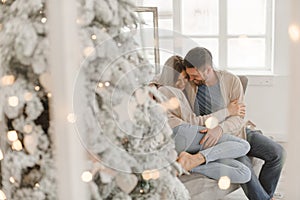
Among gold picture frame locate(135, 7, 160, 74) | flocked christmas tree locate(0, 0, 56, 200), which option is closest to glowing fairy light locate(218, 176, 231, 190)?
gold picture frame locate(135, 7, 160, 74)

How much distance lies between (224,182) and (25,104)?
55cm

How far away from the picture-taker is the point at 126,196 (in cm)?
102

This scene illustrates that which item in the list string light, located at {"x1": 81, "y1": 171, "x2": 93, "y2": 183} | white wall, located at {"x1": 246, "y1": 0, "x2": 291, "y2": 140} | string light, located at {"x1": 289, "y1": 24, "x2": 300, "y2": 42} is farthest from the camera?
string light, located at {"x1": 81, "y1": 171, "x2": 93, "y2": 183}

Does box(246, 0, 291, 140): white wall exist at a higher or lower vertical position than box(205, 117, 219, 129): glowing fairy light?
higher

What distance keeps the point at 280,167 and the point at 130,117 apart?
36cm

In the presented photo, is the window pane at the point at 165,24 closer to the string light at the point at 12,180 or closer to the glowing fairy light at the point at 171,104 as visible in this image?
the glowing fairy light at the point at 171,104

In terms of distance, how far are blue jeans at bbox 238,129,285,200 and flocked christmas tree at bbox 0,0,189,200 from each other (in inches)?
8.6

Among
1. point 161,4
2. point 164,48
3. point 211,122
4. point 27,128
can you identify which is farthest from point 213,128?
point 27,128

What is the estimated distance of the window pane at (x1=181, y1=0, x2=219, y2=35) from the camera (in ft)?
3.59

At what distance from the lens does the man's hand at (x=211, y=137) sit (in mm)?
1102

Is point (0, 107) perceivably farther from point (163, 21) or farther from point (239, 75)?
point (239, 75)

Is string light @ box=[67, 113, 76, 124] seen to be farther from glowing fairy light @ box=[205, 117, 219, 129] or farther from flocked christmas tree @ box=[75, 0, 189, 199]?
glowing fairy light @ box=[205, 117, 219, 129]

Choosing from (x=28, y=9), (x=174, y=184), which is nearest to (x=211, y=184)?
(x=174, y=184)

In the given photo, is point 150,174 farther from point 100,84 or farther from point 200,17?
point 200,17
